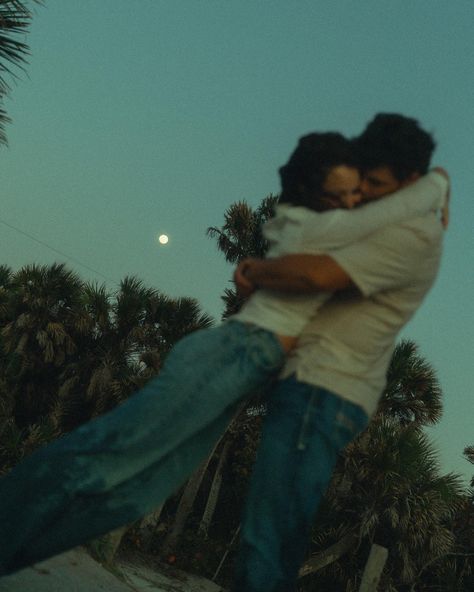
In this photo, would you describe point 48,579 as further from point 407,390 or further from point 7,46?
point 407,390

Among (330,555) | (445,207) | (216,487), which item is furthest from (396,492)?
(445,207)

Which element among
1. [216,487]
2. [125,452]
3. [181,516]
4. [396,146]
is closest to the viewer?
[125,452]

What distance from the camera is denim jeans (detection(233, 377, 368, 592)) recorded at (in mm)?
1693

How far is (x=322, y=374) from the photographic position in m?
1.72

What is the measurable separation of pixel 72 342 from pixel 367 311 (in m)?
20.1

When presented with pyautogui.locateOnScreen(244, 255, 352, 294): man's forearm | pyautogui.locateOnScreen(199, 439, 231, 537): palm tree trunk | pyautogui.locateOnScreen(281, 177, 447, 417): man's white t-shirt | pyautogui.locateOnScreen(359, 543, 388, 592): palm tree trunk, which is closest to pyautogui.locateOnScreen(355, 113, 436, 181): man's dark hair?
pyautogui.locateOnScreen(281, 177, 447, 417): man's white t-shirt

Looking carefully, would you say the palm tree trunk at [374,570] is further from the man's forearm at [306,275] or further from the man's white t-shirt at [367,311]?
the man's forearm at [306,275]

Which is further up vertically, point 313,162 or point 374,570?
point 313,162

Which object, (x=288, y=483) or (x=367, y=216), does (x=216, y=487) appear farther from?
(x=367, y=216)

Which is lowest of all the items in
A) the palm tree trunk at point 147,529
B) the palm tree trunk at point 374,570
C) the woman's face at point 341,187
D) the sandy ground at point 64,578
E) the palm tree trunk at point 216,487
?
the palm tree trunk at point 147,529

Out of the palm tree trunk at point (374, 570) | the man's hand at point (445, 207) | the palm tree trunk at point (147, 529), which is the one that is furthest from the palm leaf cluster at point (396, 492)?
the man's hand at point (445, 207)

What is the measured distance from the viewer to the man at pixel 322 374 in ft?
5.56

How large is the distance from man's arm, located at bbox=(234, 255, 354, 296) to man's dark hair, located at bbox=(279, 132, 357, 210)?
0.20 m

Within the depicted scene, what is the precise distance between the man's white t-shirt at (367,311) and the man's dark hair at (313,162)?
6.4 inches
